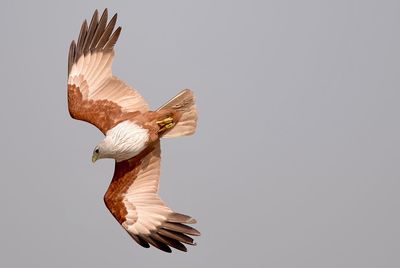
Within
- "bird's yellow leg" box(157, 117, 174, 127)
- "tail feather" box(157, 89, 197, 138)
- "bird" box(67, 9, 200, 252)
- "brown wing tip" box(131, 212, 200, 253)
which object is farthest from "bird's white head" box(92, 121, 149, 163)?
"brown wing tip" box(131, 212, 200, 253)

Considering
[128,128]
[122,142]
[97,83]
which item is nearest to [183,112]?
[128,128]

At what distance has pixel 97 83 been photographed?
7070 millimetres

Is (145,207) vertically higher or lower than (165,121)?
lower

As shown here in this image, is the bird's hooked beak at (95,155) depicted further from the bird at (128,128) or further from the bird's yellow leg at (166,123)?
the bird's yellow leg at (166,123)

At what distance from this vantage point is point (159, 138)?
6.91 m

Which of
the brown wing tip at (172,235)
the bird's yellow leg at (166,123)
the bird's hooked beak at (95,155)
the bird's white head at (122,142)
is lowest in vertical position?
the brown wing tip at (172,235)

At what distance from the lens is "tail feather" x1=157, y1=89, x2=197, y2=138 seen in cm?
688

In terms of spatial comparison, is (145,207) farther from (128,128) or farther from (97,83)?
(97,83)

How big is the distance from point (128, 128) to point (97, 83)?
70 cm

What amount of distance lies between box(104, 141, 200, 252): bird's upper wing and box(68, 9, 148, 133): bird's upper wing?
1.59 feet

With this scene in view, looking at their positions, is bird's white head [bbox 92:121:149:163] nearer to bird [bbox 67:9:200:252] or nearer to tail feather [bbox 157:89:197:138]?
bird [bbox 67:9:200:252]

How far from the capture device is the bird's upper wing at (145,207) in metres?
6.57

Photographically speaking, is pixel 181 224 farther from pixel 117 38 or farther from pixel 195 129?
pixel 117 38

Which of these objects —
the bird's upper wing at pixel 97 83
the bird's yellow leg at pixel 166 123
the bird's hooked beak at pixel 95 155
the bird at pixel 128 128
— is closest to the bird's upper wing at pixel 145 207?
the bird at pixel 128 128
